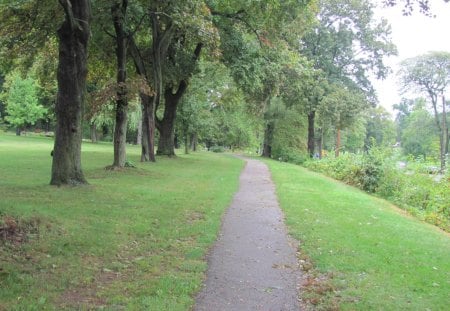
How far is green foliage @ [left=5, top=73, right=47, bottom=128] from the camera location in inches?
2205

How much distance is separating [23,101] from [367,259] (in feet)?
188

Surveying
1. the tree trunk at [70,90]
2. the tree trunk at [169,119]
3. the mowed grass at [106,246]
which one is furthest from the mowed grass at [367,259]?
the tree trunk at [169,119]

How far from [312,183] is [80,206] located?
11818mm

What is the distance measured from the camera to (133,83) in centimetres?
1725

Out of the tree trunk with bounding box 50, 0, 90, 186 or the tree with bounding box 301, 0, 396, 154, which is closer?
the tree trunk with bounding box 50, 0, 90, 186

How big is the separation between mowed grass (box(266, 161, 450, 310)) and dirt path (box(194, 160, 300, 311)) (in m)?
0.30

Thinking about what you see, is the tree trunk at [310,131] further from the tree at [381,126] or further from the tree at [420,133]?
the tree at [381,126]

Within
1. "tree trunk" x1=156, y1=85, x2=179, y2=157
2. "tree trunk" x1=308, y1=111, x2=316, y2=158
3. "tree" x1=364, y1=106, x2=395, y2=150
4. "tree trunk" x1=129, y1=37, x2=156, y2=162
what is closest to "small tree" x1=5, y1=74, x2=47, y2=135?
"tree trunk" x1=156, y1=85, x2=179, y2=157

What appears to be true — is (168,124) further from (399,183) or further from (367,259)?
(367,259)

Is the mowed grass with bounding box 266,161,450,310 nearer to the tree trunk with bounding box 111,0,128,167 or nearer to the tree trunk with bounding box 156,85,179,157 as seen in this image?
the tree trunk with bounding box 111,0,128,167

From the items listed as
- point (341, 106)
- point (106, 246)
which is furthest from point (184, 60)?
point (106, 246)

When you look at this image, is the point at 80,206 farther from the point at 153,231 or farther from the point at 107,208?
the point at 153,231

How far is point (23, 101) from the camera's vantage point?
5681 cm

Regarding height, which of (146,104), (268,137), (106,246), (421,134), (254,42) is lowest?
(106,246)
